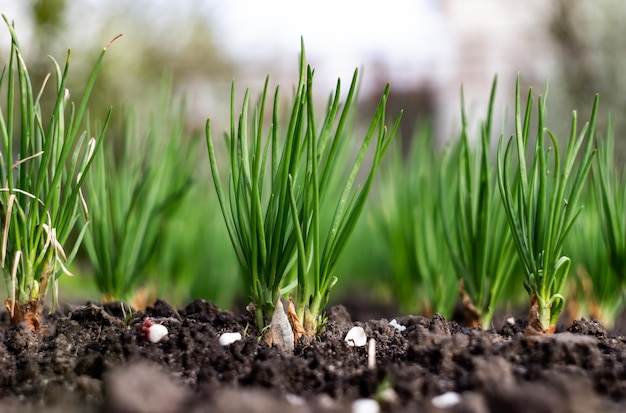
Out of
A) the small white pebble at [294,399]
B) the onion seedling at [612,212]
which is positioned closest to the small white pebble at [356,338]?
the small white pebble at [294,399]

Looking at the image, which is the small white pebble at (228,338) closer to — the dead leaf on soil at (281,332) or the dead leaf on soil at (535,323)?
the dead leaf on soil at (281,332)

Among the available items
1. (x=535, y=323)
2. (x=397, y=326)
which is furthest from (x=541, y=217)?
(x=397, y=326)

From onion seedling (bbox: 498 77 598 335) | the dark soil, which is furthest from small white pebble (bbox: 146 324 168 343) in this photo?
onion seedling (bbox: 498 77 598 335)

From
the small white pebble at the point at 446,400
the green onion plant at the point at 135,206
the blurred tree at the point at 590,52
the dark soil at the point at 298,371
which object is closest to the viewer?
the dark soil at the point at 298,371

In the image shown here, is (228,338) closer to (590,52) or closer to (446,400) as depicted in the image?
(446,400)

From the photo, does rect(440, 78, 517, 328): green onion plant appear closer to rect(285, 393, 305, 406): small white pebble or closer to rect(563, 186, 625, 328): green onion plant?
rect(563, 186, 625, 328): green onion plant
